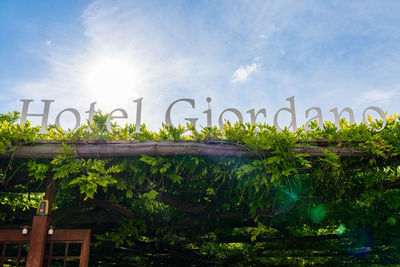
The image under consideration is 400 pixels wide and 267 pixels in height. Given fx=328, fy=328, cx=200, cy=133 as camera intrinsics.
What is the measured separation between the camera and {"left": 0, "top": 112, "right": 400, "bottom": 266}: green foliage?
4.71 meters

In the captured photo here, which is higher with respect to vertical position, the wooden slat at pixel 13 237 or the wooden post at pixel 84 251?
the wooden slat at pixel 13 237

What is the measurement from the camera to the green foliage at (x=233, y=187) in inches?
185

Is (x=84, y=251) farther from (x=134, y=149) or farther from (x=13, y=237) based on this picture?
(x=134, y=149)

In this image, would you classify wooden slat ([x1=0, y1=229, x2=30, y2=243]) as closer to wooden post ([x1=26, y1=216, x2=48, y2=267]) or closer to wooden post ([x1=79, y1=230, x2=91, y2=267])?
wooden post ([x1=26, y1=216, x2=48, y2=267])

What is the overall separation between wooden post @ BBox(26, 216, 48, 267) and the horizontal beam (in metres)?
1.07

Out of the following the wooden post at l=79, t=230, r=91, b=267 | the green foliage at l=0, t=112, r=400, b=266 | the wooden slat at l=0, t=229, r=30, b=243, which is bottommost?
the wooden post at l=79, t=230, r=91, b=267

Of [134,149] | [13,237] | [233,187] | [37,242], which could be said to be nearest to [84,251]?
[37,242]

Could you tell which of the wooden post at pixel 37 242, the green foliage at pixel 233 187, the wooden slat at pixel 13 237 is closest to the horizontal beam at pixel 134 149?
the green foliage at pixel 233 187

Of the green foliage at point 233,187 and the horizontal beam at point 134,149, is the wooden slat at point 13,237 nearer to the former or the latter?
the green foliage at point 233,187

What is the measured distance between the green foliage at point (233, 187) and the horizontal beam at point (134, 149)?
80 millimetres

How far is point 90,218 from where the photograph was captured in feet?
21.8

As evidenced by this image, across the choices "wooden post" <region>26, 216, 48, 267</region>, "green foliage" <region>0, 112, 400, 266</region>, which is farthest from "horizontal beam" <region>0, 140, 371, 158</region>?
"wooden post" <region>26, 216, 48, 267</region>

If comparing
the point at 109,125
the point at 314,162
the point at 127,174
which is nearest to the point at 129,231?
the point at 127,174

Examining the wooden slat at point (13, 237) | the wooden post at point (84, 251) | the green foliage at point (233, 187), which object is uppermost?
the green foliage at point (233, 187)
